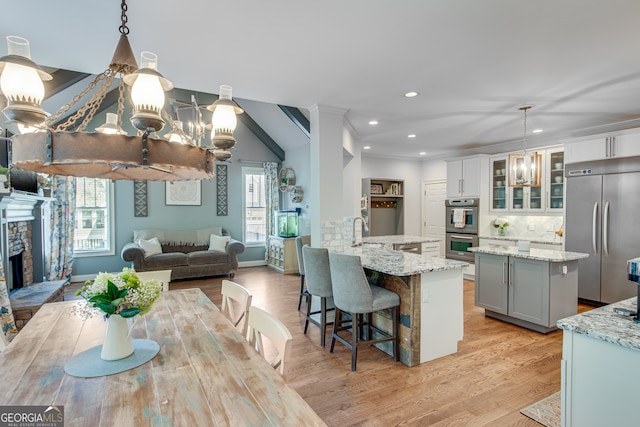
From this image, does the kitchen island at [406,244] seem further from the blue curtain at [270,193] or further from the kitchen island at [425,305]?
the blue curtain at [270,193]

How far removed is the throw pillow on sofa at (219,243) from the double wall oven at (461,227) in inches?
180

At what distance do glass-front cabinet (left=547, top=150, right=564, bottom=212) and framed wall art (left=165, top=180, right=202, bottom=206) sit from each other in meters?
6.72

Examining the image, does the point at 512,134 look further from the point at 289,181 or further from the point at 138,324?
the point at 138,324

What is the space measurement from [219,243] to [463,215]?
4944 mm

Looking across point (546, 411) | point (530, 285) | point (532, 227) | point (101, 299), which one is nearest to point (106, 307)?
point (101, 299)

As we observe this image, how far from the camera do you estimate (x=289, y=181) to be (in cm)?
738

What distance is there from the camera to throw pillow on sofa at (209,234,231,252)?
6.72 metres

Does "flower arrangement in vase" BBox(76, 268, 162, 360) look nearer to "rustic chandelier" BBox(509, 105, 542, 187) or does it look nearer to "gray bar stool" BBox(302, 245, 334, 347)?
"gray bar stool" BBox(302, 245, 334, 347)

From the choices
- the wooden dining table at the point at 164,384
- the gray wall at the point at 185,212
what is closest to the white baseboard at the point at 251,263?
the gray wall at the point at 185,212

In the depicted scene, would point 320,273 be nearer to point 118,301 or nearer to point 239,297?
point 239,297

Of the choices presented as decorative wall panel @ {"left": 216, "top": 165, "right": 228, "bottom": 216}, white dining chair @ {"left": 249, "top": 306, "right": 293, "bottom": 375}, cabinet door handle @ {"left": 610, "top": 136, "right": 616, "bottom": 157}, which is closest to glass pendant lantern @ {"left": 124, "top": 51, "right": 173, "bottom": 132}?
white dining chair @ {"left": 249, "top": 306, "right": 293, "bottom": 375}

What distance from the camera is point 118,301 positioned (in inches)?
54.8

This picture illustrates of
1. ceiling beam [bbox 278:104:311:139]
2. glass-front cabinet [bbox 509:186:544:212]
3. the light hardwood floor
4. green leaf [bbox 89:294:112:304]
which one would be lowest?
the light hardwood floor

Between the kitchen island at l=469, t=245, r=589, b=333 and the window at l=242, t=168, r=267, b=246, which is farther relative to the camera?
the window at l=242, t=168, r=267, b=246
